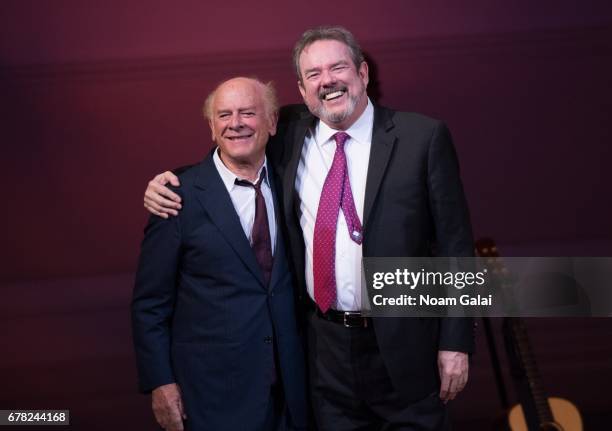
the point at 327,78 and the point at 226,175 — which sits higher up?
the point at 327,78

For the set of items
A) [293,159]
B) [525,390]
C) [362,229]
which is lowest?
[525,390]

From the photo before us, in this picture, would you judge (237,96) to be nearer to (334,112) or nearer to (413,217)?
(334,112)

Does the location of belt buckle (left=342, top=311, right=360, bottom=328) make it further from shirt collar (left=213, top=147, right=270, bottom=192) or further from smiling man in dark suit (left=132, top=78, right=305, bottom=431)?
shirt collar (left=213, top=147, right=270, bottom=192)

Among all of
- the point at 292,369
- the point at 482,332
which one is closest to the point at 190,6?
the point at 292,369

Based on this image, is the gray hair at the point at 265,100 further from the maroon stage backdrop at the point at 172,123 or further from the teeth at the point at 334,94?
the maroon stage backdrop at the point at 172,123

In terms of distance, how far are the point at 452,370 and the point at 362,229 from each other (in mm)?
393

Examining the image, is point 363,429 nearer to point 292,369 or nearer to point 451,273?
point 292,369

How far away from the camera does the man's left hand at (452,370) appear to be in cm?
201

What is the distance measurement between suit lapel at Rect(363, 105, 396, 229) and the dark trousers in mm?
293

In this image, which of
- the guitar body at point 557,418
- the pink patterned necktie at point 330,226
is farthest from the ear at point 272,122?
the guitar body at point 557,418

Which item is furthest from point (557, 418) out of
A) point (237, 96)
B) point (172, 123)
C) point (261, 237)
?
point (172, 123)

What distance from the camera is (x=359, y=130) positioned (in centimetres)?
207

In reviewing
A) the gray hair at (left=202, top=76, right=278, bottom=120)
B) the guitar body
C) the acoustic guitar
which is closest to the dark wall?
the acoustic guitar

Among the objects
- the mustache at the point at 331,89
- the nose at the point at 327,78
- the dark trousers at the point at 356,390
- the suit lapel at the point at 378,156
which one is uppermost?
the nose at the point at 327,78
